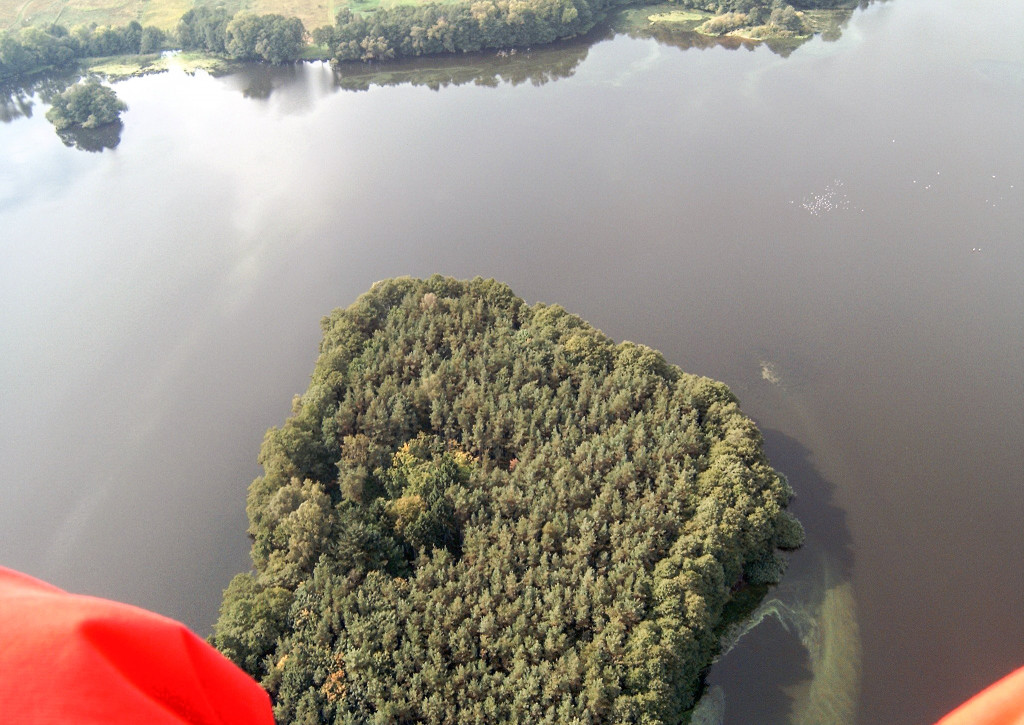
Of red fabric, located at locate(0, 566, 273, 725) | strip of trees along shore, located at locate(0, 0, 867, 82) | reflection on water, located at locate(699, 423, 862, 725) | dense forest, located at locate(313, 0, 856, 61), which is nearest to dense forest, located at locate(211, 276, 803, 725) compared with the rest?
reflection on water, located at locate(699, 423, 862, 725)

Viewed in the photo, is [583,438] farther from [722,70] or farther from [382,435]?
[722,70]

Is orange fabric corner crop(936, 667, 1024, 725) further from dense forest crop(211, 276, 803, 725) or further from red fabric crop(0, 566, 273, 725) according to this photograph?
dense forest crop(211, 276, 803, 725)

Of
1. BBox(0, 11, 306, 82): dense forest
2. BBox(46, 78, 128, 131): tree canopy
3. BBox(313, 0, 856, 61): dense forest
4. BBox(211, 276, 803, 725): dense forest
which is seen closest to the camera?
BBox(211, 276, 803, 725): dense forest

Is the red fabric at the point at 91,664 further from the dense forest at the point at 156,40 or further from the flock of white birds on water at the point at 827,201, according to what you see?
the dense forest at the point at 156,40

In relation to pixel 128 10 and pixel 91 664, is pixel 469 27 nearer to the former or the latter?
pixel 128 10

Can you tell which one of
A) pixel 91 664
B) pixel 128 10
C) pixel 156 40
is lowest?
pixel 91 664

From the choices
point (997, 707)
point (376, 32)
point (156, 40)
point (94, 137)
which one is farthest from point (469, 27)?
point (997, 707)

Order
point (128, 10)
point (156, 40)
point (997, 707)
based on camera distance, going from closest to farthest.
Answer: point (997, 707) < point (156, 40) < point (128, 10)
